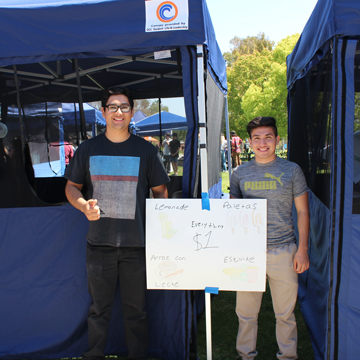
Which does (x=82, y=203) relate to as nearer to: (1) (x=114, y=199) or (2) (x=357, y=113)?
(1) (x=114, y=199)

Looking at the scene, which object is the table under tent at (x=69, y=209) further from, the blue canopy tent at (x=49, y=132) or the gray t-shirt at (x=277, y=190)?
the blue canopy tent at (x=49, y=132)

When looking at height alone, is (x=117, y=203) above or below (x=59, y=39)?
below

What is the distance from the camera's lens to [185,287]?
7.26 feet

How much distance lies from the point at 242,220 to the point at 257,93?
665 inches

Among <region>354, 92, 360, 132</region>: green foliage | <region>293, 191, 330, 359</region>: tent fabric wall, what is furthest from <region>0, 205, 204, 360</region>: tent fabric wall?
<region>354, 92, 360, 132</region>: green foliage

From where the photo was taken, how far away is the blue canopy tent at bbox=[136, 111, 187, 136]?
14.5 feet

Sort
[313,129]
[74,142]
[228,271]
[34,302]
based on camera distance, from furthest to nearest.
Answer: [74,142] < [313,129] < [34,302] < [228,271]

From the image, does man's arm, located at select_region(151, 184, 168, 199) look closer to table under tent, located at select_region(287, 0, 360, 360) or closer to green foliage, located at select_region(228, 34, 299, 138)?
table under tent, located at select_region(287, 0, 360, 360)

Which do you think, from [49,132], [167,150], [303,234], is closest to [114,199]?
[303,234]

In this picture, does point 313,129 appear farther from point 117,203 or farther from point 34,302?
point 34,302

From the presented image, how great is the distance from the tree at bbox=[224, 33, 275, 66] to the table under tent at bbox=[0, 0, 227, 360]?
4737 cm

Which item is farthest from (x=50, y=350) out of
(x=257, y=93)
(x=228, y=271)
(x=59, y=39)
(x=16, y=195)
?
(x=257, y=93)

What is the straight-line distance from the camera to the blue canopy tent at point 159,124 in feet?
14.5

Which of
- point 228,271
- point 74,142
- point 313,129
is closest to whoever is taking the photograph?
point 228,271
